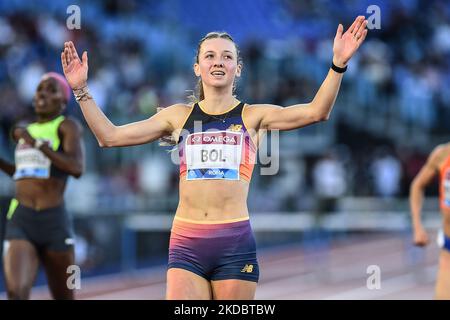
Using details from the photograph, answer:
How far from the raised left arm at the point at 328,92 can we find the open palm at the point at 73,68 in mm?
1015

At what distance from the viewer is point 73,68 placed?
17.9 feet

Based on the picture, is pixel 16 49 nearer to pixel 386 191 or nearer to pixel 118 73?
pixel 118 73

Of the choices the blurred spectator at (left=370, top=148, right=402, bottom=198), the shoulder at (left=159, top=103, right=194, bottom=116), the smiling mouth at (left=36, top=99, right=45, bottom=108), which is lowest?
the shoulder at (left=159, top=103, right=194, bottom=116)

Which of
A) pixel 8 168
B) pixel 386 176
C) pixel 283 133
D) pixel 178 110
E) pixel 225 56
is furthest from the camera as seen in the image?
pixel 386 176

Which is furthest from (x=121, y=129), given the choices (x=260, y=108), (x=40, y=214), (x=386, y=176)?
(x=386, y=176)

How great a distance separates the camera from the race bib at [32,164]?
770cm

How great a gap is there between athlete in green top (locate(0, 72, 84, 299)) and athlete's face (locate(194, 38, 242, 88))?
2354 mm

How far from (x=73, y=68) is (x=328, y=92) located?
1366 mm

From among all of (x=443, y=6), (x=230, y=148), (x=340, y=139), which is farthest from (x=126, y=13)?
(x=230, y=148)

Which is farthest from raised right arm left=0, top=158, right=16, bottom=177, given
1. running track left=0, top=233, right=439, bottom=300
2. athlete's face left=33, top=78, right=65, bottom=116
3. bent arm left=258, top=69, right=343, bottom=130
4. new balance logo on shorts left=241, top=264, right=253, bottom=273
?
running track left=0, top=233, right=439, bottom=300

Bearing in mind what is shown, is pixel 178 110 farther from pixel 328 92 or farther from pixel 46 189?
pixel 46 189

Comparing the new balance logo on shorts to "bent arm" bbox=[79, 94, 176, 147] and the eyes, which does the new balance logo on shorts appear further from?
the eyes

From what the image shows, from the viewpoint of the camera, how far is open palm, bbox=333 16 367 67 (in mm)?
5070

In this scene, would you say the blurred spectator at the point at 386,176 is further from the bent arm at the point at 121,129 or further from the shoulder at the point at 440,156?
the bent arm at the point at 121,129
